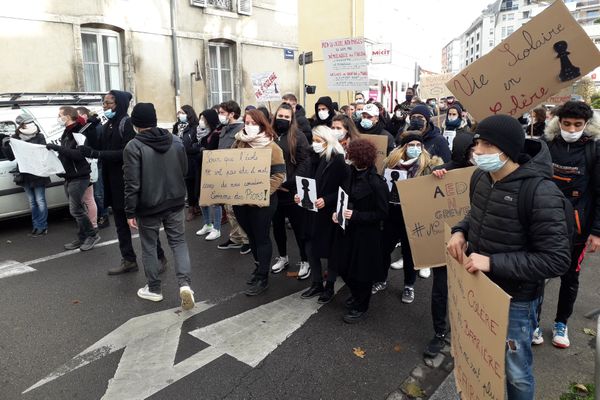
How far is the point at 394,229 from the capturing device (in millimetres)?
4641

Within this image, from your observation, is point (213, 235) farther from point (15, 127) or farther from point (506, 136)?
point (506, 136)

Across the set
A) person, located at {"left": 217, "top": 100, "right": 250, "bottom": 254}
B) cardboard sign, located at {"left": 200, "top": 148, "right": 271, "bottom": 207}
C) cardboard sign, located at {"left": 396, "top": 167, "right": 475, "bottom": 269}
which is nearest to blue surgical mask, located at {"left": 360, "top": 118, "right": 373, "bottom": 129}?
person, located at {"left": 217, "top": 100, "right": 250, "bottom": 254}

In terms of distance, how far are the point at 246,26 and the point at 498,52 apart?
1339 centimetres

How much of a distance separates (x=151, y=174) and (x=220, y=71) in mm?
12104

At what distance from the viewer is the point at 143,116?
4.36 meters

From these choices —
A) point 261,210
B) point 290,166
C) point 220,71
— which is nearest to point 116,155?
point 261,210

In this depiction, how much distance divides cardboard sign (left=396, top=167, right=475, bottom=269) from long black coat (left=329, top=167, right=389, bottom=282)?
0.22 m

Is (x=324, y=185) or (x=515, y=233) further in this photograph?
(x=324, y=185)

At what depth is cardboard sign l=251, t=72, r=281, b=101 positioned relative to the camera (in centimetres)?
933

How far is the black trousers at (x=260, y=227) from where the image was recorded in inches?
187

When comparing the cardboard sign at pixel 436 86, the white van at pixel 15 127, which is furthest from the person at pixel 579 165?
the cardboard sign at pixel 436 86

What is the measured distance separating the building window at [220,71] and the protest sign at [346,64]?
6682 mm

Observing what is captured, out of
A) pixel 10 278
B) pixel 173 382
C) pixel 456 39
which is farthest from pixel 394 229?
pixel 456 39

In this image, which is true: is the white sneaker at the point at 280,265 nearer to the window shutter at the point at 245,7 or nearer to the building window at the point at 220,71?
the building window at the point at 220,71
